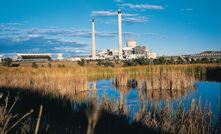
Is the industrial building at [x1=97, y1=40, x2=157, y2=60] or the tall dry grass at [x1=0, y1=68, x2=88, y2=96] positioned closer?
the tall dry grass at [x1=0, y1=68, x2=88, y2=96]

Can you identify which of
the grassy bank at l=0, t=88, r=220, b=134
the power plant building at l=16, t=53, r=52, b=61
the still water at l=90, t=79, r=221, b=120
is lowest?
the still water at l=90, t=79, r=221, b=120

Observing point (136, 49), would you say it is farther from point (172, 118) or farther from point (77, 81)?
point (172, 118)

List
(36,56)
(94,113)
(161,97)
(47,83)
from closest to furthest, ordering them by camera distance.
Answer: (94,113) < (47,83) < (161,97) < (36,56)

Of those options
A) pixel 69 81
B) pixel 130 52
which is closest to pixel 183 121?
pixel 69 81

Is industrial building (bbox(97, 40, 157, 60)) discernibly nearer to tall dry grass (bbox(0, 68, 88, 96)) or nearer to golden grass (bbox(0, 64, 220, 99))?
golden grass (bbox(0, 64, 220, 99))

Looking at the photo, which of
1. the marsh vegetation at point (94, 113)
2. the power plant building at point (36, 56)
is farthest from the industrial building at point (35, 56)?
the marsh vegetation at point (94, 113)

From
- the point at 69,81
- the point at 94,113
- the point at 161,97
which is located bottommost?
the point at 161,97

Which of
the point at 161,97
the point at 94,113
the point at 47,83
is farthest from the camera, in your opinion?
the point at 161,97

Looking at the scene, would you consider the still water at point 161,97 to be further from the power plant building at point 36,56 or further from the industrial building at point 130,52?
the industrial building at point 130,52

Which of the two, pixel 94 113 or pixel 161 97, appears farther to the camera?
pixel 161 97

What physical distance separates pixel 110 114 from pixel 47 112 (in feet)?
9.01

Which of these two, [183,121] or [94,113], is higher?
[94,113]

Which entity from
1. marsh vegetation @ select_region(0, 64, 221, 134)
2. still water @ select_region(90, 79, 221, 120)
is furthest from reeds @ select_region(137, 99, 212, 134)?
still water @ select_region(90, 79, 221, 120)

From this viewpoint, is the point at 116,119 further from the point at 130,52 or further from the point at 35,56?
the point at 130,52
